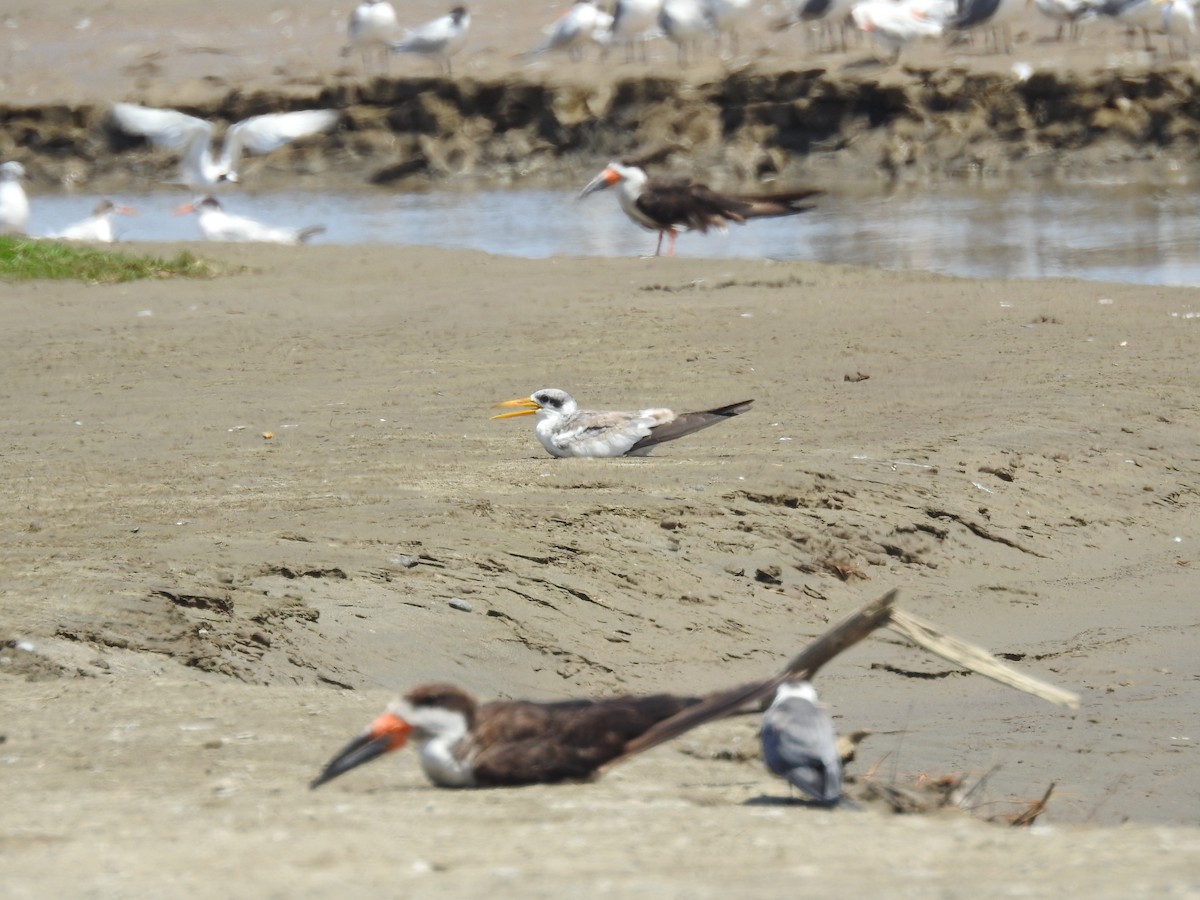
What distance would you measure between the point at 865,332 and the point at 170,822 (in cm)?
749

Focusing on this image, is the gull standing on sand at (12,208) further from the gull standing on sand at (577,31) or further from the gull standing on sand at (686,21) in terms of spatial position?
the gull standing on sand at (686,21)

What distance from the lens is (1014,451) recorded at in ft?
27.4

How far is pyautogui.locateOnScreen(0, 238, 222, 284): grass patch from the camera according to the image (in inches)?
481

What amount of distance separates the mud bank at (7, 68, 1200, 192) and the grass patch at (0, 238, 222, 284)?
12058 millimetres

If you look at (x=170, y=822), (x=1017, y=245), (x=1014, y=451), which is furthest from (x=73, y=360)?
(x=1017, y=245)

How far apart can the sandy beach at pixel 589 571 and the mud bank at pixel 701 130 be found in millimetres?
11457

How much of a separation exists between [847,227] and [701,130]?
6351 mm

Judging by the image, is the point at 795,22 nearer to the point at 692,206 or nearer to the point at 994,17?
the point at 994,17

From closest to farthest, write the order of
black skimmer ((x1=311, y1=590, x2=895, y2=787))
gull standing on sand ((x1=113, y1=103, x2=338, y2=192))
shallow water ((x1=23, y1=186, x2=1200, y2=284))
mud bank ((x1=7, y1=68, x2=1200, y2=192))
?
black skimmer ((x1=311, y1=590, x2=895, y2=787)), shallow water ((x1=23, y1=186, x2=1200, y2=284)), gull standing on sand ((x1=113, y1=103, x2=338, y2=192)), mud bank ((x1=7, y1=68, x2=1200, y2=192))

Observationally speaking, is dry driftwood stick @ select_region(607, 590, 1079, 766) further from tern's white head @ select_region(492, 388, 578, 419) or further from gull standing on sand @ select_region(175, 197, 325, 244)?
gull standing on sand @ select_region(175, 197, 325, 244)

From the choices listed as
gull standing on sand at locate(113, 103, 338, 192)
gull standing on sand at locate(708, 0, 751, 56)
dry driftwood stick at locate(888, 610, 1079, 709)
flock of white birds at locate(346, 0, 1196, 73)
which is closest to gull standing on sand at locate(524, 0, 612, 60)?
flock of white birds at locate(346, 0, 1196, 73)

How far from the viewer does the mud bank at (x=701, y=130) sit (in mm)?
23328

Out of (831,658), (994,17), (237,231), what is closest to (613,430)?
(831,658)

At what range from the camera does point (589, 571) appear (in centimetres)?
665
